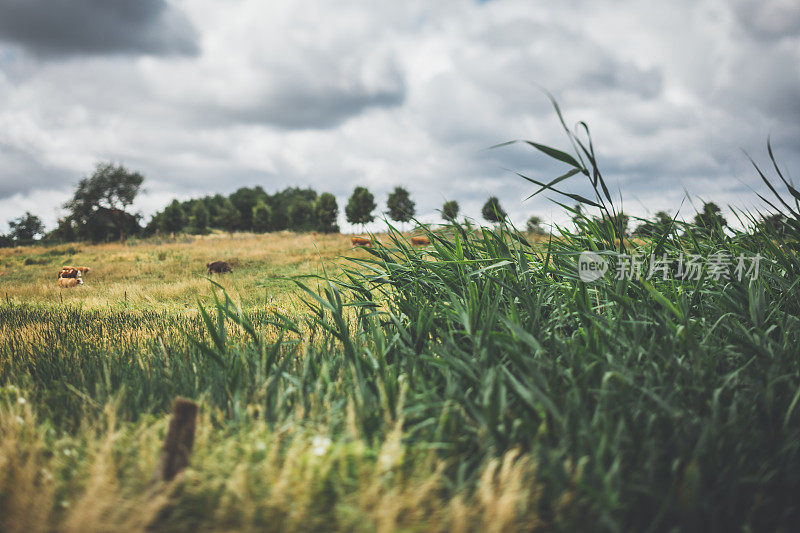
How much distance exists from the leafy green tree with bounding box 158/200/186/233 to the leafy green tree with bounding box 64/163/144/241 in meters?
5.77

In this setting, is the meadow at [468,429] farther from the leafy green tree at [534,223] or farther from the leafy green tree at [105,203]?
the leafy green tree at [105,203]

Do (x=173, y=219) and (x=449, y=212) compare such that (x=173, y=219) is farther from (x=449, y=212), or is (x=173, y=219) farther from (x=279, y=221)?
(x=449, y=212)

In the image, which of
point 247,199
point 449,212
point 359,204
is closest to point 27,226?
point 247,199

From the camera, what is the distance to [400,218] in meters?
3.83

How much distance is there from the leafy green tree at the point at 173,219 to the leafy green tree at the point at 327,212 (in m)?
17.5

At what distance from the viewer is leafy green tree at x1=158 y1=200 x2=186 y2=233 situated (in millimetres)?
52319

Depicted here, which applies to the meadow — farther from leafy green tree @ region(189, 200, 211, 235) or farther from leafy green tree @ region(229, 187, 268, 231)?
leafy green tree @ region(229, 187, 268, 231)

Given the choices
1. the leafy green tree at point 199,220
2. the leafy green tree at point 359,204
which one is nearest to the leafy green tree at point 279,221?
the leafy green tree at point 199,220

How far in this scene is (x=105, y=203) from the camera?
4466cm

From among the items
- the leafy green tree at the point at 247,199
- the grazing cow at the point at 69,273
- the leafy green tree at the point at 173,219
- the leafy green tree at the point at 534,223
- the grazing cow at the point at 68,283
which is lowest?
the grazing cow at the point at 68,283

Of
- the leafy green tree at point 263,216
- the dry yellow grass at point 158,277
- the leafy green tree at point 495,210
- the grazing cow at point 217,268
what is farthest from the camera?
the leafy green tree at point 263,216

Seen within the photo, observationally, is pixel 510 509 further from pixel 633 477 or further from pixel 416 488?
pixel 633 477

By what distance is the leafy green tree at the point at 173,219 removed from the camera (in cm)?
5232

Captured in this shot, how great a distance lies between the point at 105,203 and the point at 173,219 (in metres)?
8.88
